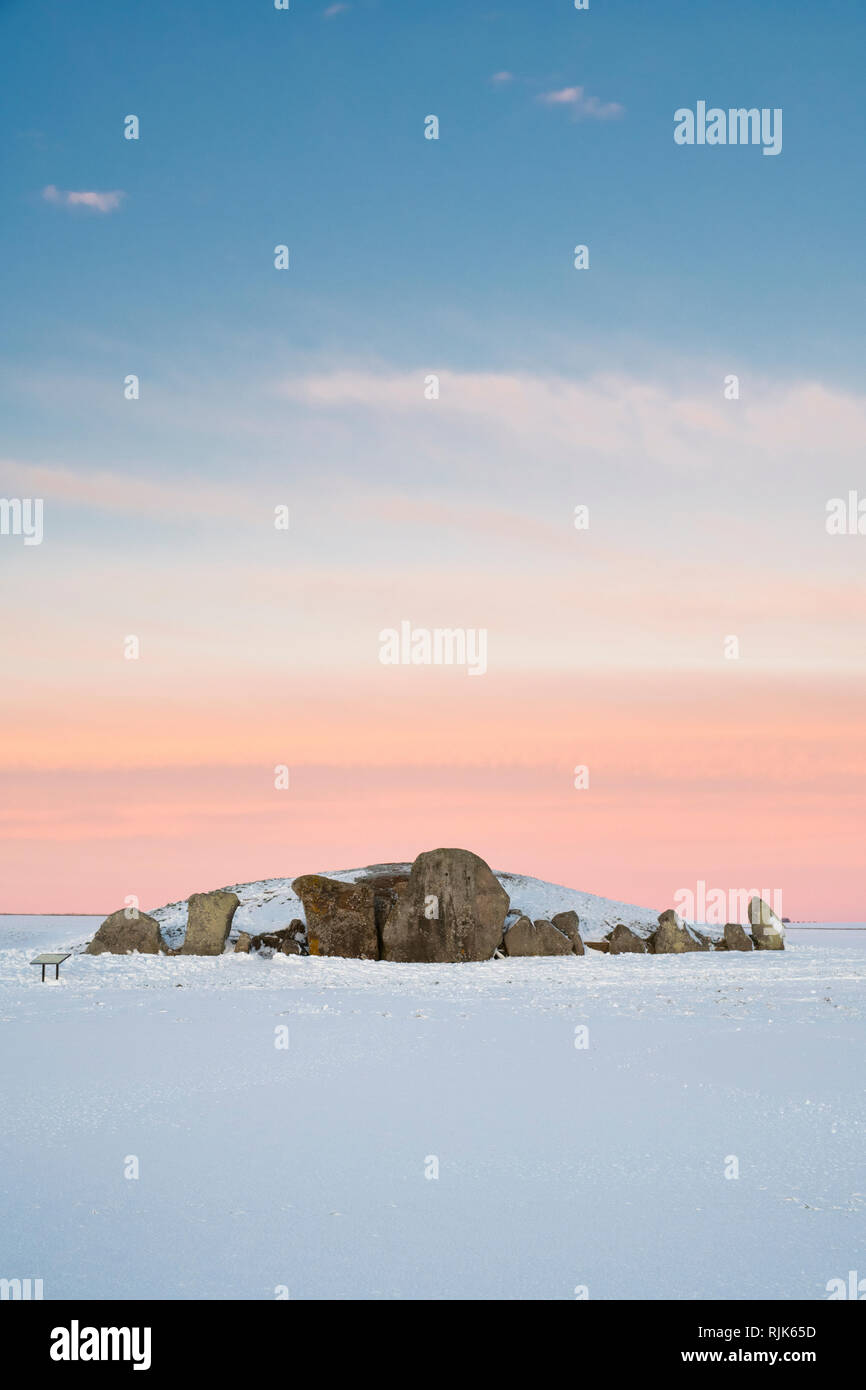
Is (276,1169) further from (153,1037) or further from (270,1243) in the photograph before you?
(153,1037)

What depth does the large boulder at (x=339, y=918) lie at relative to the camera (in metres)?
21.8

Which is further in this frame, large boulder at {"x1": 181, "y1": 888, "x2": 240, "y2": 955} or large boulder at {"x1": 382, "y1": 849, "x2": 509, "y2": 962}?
large boulder at {"x1": 181, "y1": 888, "x2": 240, "y2": 955}

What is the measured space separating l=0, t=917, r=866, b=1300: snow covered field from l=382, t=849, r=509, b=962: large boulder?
971 centimetres

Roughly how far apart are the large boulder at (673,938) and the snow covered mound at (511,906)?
4.46 feet

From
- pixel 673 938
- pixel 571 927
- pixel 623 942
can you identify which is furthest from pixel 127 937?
pixel 673 938

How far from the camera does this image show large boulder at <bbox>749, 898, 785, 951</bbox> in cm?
2536

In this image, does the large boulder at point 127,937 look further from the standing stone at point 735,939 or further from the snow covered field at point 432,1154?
the standing stone at point 735,939

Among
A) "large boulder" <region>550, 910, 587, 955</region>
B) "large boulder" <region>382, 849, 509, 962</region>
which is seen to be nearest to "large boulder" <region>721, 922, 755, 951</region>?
"large boulder" <region>550, 910, 587, 955</region>

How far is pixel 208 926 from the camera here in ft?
72.5

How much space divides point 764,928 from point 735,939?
87 cm

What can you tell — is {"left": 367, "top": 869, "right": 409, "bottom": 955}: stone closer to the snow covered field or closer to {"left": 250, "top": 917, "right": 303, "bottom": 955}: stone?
{"left": 250, "top": 917, "right": 303, "bottom": 955}: stone

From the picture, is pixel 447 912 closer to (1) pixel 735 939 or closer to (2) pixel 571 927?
(2) pixel 571 927

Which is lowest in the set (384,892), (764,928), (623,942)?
(623,942)

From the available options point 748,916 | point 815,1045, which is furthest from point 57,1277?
point 748,916
